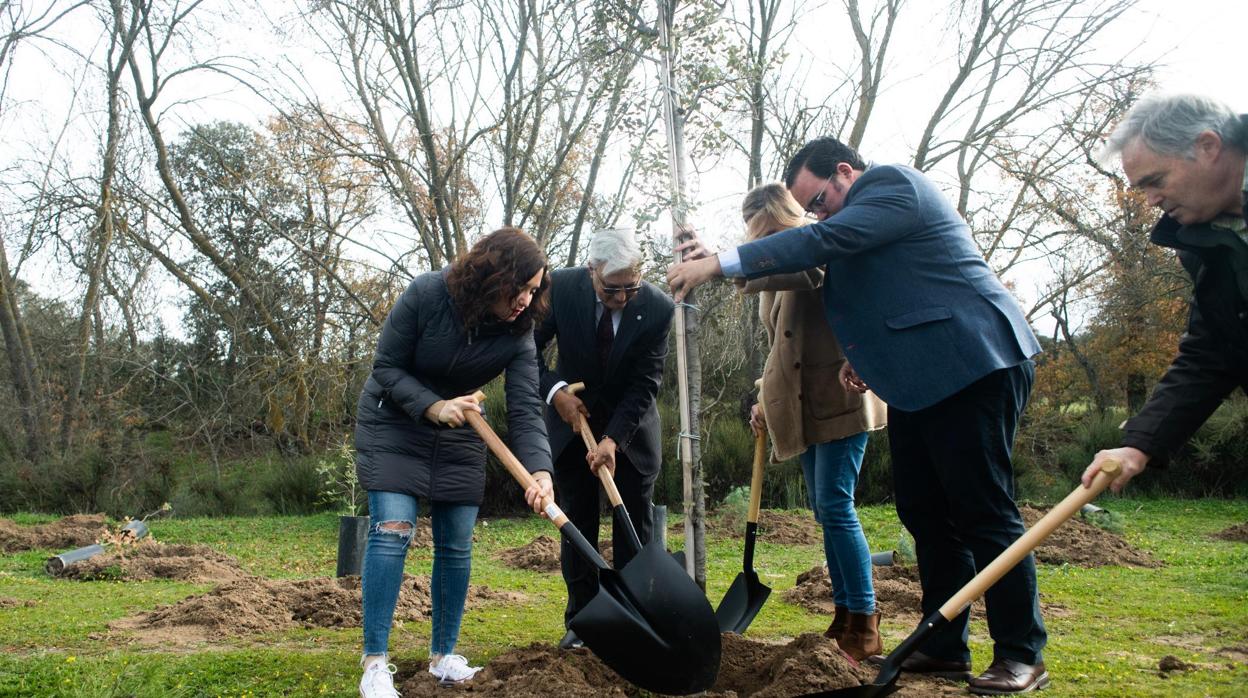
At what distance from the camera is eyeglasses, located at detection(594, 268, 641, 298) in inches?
155

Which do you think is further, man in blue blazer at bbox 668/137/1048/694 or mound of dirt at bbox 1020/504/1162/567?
mound of dirt at bbox 1020/504/1162/567

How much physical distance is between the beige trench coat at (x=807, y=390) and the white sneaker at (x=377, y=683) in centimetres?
171

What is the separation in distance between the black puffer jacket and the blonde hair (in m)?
1.07

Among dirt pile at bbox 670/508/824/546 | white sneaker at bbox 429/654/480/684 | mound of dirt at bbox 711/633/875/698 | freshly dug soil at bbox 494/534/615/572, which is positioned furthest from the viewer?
dirt pile at bbox 670/508/824/546

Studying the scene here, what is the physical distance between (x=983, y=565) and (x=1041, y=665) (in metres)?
0.38

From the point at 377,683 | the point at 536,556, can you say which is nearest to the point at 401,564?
the point at 377,683

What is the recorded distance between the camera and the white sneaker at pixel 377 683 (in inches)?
118

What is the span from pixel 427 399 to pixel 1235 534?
793 centimetres

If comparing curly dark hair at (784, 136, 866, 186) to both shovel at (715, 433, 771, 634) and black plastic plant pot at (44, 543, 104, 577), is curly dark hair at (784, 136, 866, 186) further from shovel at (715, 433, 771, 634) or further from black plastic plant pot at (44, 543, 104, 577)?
black plastic plant pot at (44, 543, 104, 577)

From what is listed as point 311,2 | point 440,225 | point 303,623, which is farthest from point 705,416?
point 303,623

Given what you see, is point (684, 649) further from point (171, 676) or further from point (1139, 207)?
point (1139, 207)

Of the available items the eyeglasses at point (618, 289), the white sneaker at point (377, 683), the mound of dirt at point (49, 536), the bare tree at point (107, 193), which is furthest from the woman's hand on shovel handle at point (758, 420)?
the bare tree at point (107, 193)

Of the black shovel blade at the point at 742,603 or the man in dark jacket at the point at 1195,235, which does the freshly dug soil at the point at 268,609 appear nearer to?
the black shovel blade at the point at 742,603

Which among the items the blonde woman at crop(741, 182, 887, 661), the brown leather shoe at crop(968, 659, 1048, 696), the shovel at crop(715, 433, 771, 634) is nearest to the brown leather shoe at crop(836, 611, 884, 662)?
the blonde woman at crop(741, 182, 887, 661)
